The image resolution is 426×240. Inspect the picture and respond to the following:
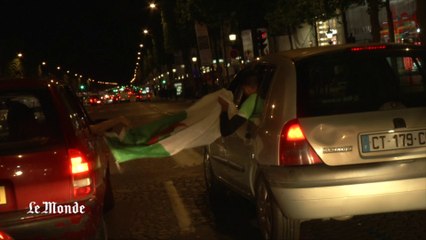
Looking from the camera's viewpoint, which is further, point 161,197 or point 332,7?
point 332,7

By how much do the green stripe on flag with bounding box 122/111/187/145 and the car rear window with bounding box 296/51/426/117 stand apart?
1.77m

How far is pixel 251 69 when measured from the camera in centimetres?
700

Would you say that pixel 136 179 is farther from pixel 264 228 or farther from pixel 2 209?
pixel 2 209

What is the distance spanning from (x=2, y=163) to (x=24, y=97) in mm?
875

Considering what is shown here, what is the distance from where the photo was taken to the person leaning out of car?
6.24 meters

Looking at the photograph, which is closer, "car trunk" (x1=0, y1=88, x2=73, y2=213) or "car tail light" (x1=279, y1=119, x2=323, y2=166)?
"car trunk" (x1=0, y1=88, x2=73, y2=213)

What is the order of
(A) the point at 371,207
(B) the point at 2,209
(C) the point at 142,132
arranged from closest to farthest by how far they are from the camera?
(B) the point at 2,209 < (A) the point at 371,207 < (C) the point at 142,132

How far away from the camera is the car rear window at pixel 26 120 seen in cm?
500

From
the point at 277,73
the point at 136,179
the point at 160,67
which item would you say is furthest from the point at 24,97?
the point at 160,67

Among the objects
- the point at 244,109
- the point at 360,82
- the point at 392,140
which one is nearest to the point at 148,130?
the point at 244,109

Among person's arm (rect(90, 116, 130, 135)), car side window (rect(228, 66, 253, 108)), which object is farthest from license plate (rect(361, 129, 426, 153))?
person's arm (rect(90, 116, 130, 135))

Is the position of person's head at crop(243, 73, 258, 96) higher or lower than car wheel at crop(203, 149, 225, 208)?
higher

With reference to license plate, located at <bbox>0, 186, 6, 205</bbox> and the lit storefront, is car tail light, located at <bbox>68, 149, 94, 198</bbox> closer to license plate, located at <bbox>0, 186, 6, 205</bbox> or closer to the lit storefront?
license plate, located at <bbox>0, 186, 6, 205</bbox>

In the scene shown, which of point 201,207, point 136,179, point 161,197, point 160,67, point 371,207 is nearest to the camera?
point 371,207
